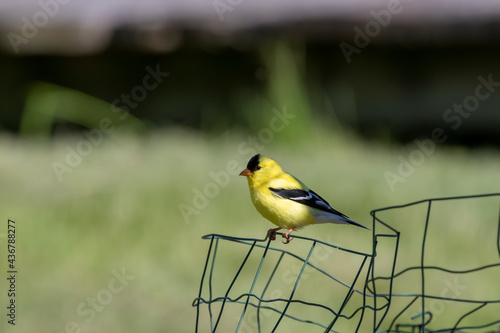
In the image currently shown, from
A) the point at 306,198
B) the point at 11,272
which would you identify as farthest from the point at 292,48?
the point at 306,198

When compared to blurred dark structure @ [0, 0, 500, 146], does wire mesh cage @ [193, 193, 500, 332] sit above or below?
below

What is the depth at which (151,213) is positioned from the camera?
4.09 meters

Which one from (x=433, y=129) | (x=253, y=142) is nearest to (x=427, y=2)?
(x=433, y=129)

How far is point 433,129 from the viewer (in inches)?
229

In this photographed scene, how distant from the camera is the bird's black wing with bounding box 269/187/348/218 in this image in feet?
7.72

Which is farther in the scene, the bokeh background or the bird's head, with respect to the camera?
the bokeh background

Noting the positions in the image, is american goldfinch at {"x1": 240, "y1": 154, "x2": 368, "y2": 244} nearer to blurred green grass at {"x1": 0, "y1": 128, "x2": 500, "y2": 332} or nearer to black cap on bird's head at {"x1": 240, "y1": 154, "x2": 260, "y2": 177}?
black cap on bird's head at {"x1": 240, "y1": 154, "x2": 260, "y2": 177}
